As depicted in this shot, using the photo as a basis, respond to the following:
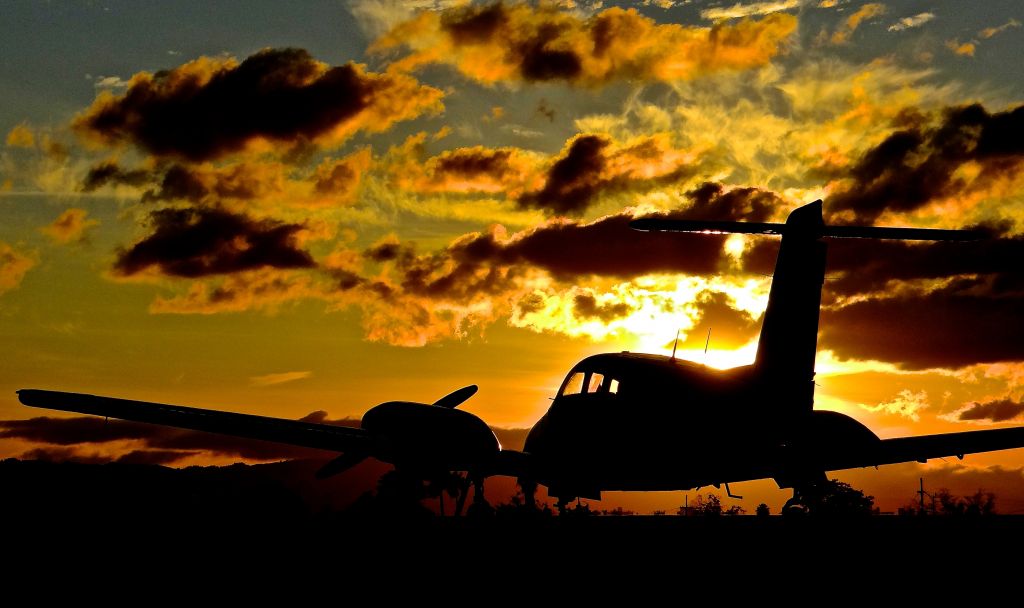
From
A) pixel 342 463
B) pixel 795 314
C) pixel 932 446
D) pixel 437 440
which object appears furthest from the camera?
pixel 932 446

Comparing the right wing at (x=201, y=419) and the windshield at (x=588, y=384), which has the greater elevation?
the windshield at (x=588, y=384)

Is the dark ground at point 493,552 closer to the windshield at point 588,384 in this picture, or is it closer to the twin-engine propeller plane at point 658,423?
the twin-engine propeller plane at point 658,423

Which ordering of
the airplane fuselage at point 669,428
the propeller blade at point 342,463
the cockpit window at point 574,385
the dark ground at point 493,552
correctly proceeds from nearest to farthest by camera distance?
the dark ground at point 493,552 < the airplane fuselage at point 669,428 < the cockpit window at point 574,385 < the propeller blade at point 342,463

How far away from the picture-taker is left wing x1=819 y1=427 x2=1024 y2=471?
23.0m

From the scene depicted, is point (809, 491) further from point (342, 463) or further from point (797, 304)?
point (342, 463)

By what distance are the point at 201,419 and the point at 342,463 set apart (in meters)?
4.13

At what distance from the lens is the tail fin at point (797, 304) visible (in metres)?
19.9

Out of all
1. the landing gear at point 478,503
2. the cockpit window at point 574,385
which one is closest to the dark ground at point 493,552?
the landing gear at point 478,503

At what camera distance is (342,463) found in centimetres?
2355

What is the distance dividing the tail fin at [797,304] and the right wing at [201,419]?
9109 millimetres

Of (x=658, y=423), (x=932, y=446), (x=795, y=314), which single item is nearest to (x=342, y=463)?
(x=658, y=423)

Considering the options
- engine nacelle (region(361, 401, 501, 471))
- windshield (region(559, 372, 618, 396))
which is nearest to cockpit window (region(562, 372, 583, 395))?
windshield (region(559, 372, 618, 396))

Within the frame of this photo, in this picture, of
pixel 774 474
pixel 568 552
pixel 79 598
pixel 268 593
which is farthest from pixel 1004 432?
pixel 79 598

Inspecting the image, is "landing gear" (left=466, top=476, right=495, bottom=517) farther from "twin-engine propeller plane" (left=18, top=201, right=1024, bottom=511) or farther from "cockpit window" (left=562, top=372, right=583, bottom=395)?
"cockpit window" (left=562, top=372, right=583, bottom=395)
